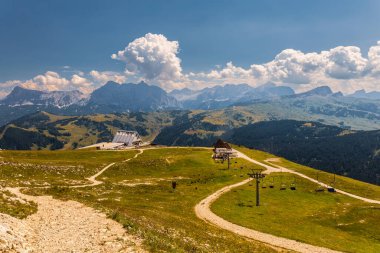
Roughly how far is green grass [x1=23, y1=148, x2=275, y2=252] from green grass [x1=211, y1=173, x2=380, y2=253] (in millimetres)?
10364

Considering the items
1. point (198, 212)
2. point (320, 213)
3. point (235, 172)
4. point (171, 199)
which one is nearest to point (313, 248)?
point (198, 212)

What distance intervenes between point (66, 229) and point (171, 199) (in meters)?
47.4

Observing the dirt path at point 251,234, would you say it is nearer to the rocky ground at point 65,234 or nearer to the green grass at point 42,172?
the rocky ground at point 65,234

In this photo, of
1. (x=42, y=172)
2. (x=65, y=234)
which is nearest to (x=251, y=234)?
(x=65, y=234)

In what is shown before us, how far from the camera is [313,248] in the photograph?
5100 centimetres

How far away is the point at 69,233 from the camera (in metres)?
30.4

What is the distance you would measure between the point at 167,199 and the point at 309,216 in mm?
35233

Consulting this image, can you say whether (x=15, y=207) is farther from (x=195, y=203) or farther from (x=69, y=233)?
(x=195, y=203)

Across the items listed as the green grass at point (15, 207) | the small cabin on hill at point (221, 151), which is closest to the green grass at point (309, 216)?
the green grass at point (15, 207)

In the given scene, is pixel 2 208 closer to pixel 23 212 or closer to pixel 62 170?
pixel 23 212

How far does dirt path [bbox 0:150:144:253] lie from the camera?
26.0 m

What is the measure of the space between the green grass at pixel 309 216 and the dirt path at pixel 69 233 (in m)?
35.3

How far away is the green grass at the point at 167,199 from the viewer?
3638cm

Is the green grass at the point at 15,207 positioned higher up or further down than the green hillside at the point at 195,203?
higher up
